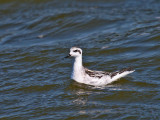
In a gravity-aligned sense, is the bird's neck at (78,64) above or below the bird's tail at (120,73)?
above

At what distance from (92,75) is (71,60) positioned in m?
3.25

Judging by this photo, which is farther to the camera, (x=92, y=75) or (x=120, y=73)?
(x=120, y=73)

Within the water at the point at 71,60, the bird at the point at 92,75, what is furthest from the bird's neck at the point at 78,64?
Result: the water at the point at 71,60

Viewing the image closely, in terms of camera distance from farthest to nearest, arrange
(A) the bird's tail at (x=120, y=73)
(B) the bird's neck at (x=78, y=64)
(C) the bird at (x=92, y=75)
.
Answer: (B) the bird's neck at (x=78, y=64), (A) the bird's tail at (x=120, y=73), (C) the bird at (x=92, y=75)

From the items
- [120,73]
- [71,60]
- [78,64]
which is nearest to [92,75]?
[78,64]

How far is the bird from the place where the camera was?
46.2 feet

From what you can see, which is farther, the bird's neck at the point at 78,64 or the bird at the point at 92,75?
the bird's neck at the point at 78,64

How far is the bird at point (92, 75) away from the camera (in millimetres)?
14086

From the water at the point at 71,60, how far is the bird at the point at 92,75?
10.3 inches

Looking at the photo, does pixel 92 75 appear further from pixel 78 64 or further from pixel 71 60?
pixel 71 60

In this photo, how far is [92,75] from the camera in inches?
556

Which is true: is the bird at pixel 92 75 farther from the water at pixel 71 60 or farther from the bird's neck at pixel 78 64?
the water at pixel 71 60

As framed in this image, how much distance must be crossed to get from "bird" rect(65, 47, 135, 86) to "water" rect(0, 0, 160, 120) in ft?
0.86

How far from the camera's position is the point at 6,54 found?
1858 cm
